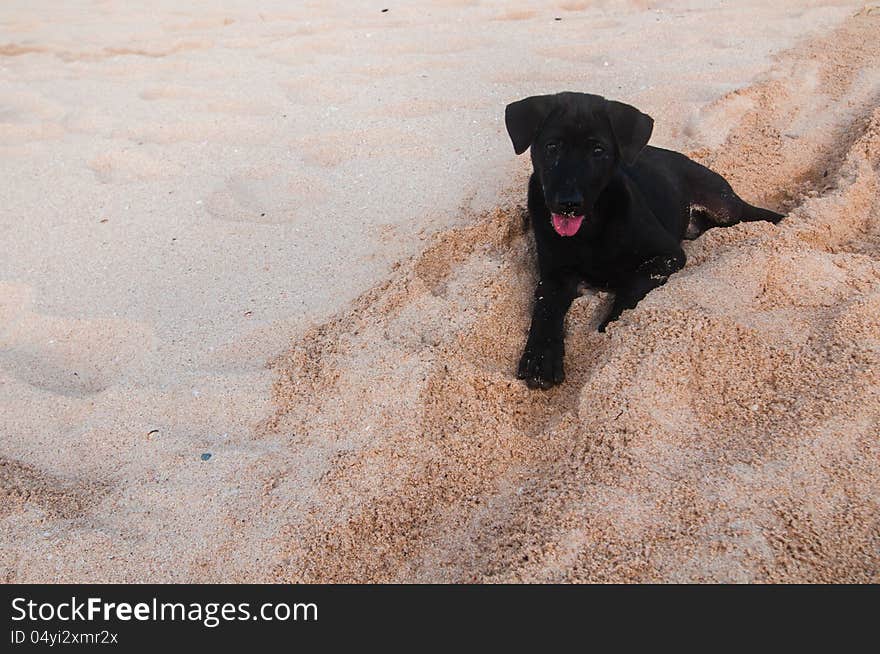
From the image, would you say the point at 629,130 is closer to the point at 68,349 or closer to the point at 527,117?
the point at 527,117

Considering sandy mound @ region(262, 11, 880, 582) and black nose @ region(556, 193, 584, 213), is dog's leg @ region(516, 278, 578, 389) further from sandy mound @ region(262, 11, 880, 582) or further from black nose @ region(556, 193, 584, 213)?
black nose @ region(556, 193, 584, 213)

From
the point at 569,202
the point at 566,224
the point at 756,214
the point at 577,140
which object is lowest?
the point at 756,214

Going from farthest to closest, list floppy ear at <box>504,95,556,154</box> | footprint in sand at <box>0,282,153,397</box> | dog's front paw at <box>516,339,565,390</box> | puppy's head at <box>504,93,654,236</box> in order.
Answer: floppy ear at <box>504,95,556,154</box> → puppy's head at <box>504,93,654,236</box> → footprint in sand at <box>0,282,153,397</box> → dog's front paw at <box>516,339,565,390</box>

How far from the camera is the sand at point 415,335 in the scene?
6.23 ft

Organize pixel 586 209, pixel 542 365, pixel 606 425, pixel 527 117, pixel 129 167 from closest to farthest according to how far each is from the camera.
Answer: pixel 606 425 → pixel 542 365 → pixel 586 209 → pixel 527 117 → pixel 129 167

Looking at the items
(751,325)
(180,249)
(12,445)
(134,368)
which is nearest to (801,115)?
(751,325)

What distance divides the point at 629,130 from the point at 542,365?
0.95 m

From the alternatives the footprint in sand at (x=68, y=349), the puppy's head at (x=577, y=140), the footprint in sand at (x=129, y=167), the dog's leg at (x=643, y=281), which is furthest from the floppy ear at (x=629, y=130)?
the footprint in sand at (x=129, y=167)

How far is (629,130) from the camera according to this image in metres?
2.80

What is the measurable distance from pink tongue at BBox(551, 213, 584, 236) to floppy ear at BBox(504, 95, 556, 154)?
30 centimetres

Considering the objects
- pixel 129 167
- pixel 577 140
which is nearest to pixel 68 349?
pixel 129 167

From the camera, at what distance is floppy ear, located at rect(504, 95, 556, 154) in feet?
9.48

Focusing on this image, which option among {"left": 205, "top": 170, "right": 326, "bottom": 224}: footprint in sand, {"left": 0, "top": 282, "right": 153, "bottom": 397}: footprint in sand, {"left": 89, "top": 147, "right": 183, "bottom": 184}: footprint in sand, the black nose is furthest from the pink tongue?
{"left": 89, "top": 147, "right": 183, "bottom": 184}: footprint in sand
